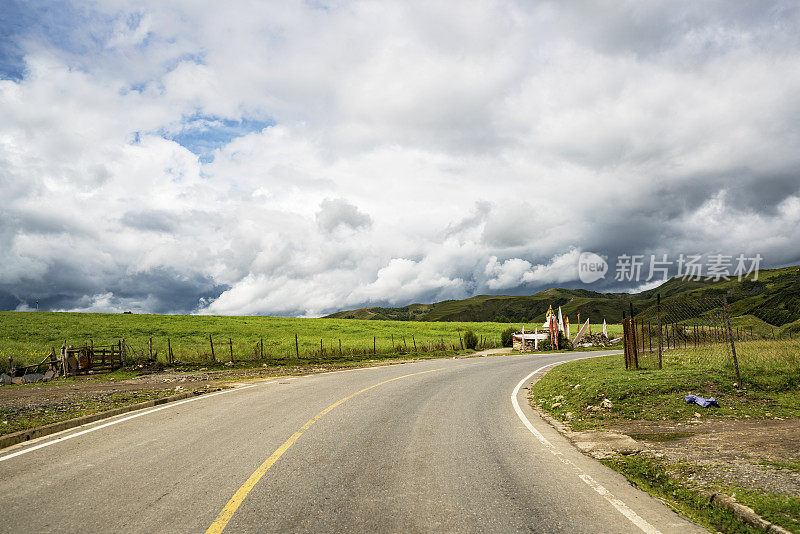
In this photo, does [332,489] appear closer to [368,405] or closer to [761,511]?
[761,511]

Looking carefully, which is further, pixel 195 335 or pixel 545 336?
pixel 195 335

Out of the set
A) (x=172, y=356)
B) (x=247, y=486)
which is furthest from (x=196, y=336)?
(x=247, y=486)

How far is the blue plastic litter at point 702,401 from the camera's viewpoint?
32.9ft

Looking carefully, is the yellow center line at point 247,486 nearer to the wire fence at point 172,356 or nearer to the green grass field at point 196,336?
the wire fence at point 172,356

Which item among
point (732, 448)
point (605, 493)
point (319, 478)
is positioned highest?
point (319, 478)

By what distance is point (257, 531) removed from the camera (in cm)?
428

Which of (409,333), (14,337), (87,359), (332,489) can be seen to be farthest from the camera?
(409,333)

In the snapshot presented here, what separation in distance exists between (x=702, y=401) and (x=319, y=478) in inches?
352

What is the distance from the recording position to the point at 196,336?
47.9m

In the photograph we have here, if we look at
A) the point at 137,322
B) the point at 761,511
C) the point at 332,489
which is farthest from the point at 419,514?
the point at 137,322

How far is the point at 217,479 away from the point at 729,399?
11.3m

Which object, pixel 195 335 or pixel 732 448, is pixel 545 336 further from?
pixel 732 448

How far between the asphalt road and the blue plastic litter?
363cm

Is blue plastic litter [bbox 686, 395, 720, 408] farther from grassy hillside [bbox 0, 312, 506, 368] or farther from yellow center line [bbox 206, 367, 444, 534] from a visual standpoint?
grassy hillside [bbox 0, 312, 506, 368]
